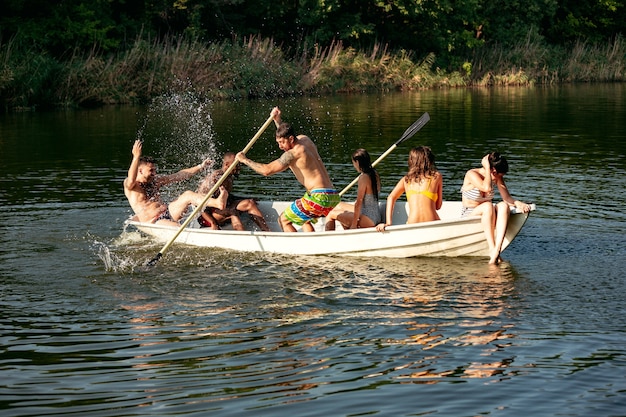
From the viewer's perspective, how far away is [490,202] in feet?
36.2

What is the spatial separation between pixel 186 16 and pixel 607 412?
115 feet

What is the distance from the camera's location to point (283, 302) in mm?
9781

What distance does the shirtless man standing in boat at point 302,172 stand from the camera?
1161cm

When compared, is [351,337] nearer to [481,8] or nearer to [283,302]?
[283,302]

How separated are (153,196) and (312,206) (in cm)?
225

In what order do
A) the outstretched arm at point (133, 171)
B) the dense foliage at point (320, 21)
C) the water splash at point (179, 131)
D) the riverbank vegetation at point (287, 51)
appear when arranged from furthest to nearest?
the dense foliage at point (320, 21)
the riverbank vegetation at point (287, 51)
the water splash at point (179, 131)
the outstretched arm at point (133, 171)

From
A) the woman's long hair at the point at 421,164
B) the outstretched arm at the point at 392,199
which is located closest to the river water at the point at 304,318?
the outstretched arm at the point at 392,199

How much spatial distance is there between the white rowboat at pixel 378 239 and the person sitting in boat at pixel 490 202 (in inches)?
4.3

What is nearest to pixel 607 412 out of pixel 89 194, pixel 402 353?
pixel 402 353

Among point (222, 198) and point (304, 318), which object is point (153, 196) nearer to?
point (222, 198)

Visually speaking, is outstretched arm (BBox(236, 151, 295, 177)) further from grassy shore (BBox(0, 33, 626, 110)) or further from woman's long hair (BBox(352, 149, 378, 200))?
grassy shore (BBox(0, 33, 626, 110))

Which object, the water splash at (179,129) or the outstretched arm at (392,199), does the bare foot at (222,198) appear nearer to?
the outstretched arm at (392,199)

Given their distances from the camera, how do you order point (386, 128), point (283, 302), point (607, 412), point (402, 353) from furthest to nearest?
1. point (386, 128)
2. point (283, 302)
3. point (402, 353)
4. point (607, 412)

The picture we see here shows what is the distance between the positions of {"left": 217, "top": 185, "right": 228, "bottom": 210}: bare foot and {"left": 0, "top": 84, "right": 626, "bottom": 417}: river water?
77 cm
